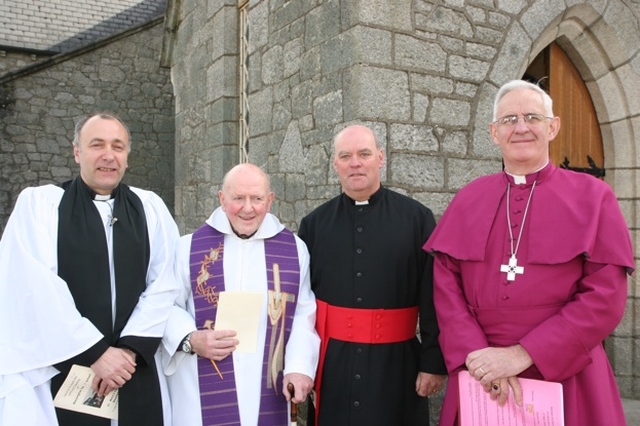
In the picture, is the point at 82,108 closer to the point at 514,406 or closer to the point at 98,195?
the point at 98,195

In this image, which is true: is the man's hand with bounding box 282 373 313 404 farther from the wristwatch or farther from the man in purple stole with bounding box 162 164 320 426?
the wristwatch

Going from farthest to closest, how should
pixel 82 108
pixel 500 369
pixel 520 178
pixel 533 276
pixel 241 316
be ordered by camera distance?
pixel 82 108 < pixel 241 316 < pixel 520 178 < pixel 533 276 < pixel 500 369

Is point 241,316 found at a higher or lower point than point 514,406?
higher

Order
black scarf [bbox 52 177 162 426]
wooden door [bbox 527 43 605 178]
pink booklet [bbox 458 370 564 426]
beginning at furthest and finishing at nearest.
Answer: wooden door [bbox 527 43 605 178] → black scarf [bbox 52 177 162 426] → pink booklet [bbox 458 370 564 426]

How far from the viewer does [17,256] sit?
91.7 inches

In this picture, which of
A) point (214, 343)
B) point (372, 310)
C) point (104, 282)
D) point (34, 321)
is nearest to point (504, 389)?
point (372, 310)

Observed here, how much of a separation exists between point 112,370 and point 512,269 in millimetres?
1675

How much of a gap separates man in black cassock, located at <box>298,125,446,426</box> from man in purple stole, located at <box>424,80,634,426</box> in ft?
1.21

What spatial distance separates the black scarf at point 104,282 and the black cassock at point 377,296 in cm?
84

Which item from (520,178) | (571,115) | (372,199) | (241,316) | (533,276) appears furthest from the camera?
(571,115)

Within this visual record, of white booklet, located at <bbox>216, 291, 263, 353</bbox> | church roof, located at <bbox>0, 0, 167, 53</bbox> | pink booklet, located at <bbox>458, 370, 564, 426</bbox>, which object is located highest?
church roof, located at <bbox>0, 0, 167, 53</bbox>

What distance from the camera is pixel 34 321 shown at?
2.32 meters

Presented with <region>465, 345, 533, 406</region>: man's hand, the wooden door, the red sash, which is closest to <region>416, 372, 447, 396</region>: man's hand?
the red sash

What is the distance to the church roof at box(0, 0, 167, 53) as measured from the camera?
12.5 metres
